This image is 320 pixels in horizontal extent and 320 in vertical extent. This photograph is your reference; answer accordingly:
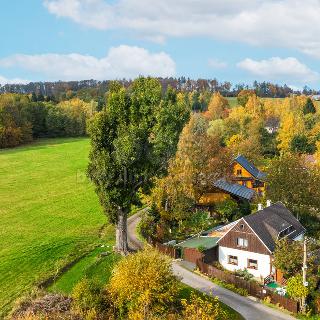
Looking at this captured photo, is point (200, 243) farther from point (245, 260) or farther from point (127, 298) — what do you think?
point (127, 298)

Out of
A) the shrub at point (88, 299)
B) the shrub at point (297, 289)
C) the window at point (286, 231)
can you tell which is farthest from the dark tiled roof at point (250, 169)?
the shrub at point (88, 299)

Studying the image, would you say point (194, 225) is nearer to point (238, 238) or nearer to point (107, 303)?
point (238, 238)

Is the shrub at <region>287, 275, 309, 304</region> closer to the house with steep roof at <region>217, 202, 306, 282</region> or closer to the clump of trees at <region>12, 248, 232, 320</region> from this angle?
the house with steep roof at <region>217, 202, 306, 282</region>

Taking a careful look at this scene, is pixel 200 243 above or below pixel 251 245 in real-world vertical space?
below

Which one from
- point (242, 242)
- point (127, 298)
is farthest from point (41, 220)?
point (127, 298)

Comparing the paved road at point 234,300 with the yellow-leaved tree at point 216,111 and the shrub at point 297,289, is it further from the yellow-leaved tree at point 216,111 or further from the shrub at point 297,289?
the yellow-leaved tree at point 216,111

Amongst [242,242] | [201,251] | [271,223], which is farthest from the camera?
[271,223]
